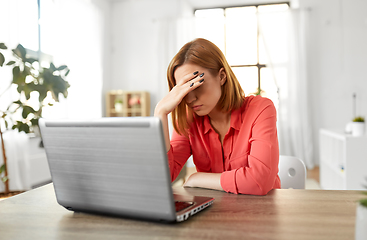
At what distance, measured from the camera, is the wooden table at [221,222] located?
0.56m

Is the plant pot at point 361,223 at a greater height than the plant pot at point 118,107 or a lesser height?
lesser

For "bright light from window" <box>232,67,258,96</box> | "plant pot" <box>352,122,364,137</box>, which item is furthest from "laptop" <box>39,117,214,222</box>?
"bright light from window" <box>232,67,258,96</box>

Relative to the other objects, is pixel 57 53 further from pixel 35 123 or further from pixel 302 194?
pixel 302 194

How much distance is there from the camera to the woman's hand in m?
1.02

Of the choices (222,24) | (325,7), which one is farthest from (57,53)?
(325,7)

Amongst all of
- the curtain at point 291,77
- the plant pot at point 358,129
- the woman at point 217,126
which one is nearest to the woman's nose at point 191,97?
the woman at point 217,126

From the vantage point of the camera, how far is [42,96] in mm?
2102

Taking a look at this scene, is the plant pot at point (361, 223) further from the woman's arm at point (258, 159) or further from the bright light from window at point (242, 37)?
the bright light from window at point (242, 37)

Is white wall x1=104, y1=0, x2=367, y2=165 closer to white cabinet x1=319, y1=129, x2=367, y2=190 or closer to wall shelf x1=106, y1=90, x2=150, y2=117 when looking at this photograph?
wall shelf x1=106, y1=90, x2=150, y2=117

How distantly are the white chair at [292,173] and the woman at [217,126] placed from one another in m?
0.13

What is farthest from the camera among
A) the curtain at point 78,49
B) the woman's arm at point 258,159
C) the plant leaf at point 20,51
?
the curtain at point 78,49

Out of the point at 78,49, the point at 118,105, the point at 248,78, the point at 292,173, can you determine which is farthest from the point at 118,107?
the point at 292,173

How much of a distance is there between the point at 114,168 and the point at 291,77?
197 inches

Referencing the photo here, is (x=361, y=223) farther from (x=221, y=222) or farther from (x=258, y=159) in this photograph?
(x=258, y=159)
